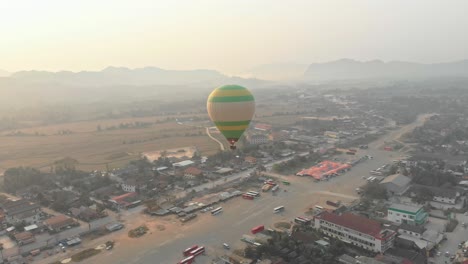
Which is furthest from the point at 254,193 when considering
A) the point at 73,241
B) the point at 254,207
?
the point at 73,241

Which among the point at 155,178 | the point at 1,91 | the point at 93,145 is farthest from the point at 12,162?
the point at 1,91

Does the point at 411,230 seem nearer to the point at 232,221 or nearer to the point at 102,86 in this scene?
the point at 232,221

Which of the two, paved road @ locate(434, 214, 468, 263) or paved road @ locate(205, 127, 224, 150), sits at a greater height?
paved road @ locate(205, 127, 224, 150)

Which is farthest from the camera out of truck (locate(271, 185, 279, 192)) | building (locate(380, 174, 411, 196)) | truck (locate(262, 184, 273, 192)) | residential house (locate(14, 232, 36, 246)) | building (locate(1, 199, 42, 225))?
truck (locate(262, 184, 273, 192))

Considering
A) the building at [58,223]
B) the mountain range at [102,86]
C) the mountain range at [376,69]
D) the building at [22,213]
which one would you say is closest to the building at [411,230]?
the building at [58,223]

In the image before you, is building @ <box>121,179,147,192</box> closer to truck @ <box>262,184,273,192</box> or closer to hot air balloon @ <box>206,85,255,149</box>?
truck @ <box>262,184,273,192</box>

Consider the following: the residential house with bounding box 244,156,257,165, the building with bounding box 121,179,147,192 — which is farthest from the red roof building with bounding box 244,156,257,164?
the building with bounding box 121,179,147,192

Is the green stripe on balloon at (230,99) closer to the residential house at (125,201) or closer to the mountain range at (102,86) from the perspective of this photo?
the residential house at (125,201)
